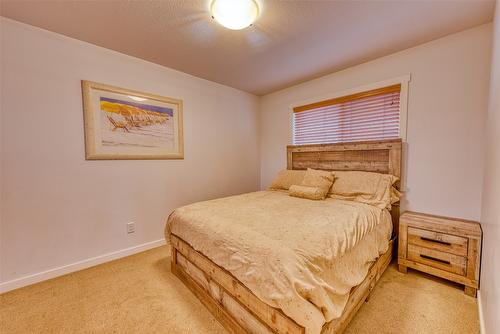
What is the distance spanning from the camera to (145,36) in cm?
192

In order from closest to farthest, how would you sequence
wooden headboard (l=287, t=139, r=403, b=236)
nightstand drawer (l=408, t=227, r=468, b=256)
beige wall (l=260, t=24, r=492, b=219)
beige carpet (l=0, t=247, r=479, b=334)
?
beige carpet (l=0, t=247, r=479, b=334) < nightstand drawer (l=408, t=227, r=468, b=256) < beige wall (l=260, t=24, r=492, b=219) < wooden headboard (l=287, t=139, r=403, b=236)

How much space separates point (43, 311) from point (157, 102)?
7.20 feet

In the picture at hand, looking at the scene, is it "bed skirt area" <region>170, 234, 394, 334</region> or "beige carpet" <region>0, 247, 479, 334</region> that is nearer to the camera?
"bed skirt area" <region>170, 234, 394, 334</region>

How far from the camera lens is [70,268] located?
79.0 inches

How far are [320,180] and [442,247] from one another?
1197 millimetres

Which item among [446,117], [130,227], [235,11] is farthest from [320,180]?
[130,227]

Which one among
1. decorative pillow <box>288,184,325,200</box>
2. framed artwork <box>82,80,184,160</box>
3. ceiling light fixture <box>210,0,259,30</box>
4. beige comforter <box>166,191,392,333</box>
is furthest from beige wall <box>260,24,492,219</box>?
framed artwork <box>82,80,184,160</box>

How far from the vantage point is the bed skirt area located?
3.46 ft

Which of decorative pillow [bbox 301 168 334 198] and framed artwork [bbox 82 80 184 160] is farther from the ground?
framed artwork [bbox 82 80 184 160]

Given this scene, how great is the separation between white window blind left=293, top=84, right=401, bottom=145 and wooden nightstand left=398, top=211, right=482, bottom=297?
3.30ft

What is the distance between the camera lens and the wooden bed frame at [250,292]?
1095mm

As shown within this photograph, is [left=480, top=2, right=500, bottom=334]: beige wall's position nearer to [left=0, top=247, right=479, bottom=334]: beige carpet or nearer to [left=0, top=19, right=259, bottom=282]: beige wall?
[left=0, top=247, right=479, bottom=334]: beige carpet

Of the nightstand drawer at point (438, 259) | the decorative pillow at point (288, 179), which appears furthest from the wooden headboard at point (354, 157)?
the nightstand drawer at point (438, 259)

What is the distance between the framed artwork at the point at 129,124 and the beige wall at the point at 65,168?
3.4 inches
